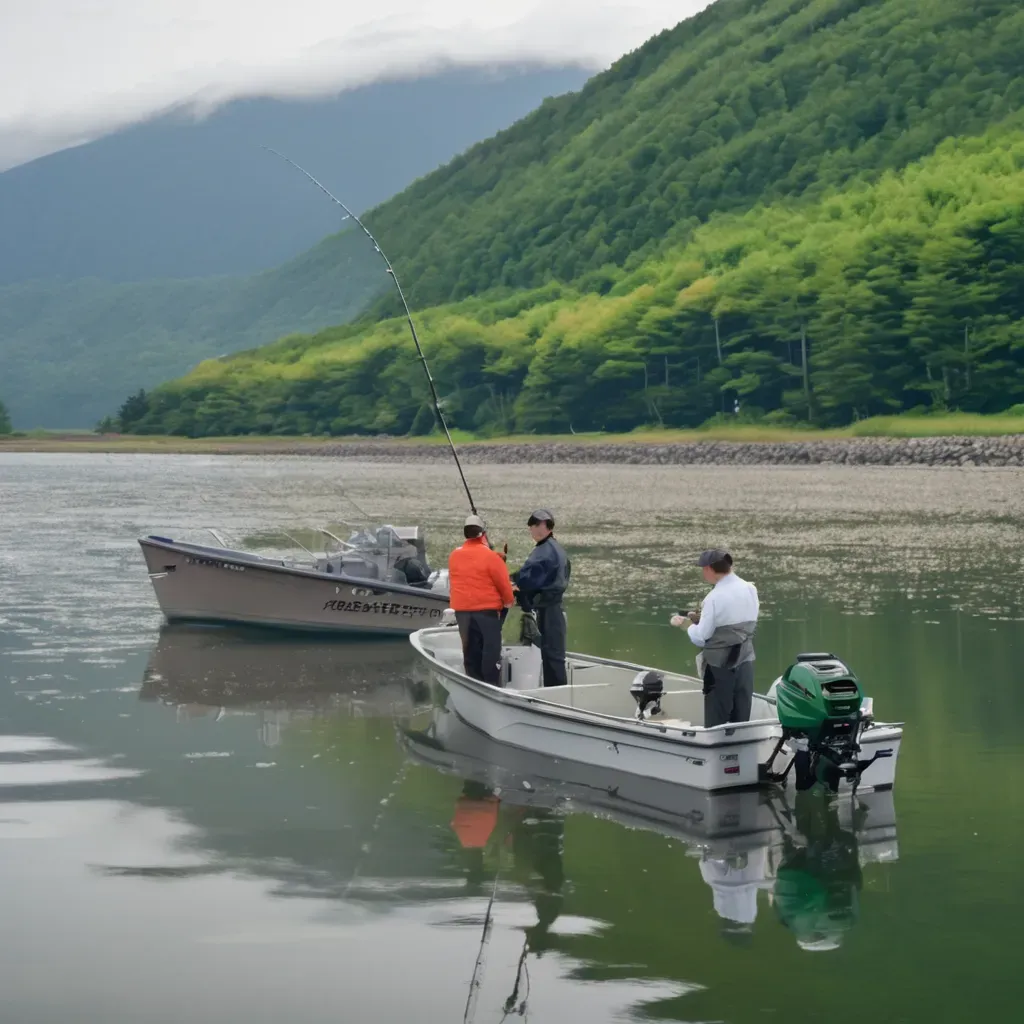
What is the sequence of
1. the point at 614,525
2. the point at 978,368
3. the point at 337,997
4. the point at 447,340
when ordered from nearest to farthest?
the point at 337,997, the point at 614,525, the point at 978,368, the point at 447,340

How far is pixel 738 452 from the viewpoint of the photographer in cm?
11569

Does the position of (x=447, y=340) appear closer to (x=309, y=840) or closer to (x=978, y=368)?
(x=978, y=368)

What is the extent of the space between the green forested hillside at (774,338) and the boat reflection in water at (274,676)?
103m

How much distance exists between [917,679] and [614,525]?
99.5ft

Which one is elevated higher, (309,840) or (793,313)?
(793,313)

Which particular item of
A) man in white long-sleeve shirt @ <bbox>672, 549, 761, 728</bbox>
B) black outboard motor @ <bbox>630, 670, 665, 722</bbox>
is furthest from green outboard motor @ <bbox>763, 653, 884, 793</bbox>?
black outboard motor @ <bbox>630, 670, 665, 722</bbox>

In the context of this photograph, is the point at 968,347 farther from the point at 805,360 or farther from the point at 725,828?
the point at 725,828

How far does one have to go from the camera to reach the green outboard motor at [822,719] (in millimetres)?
13070

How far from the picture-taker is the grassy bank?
377ft

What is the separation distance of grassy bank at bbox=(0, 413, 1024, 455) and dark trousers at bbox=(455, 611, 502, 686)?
315ft

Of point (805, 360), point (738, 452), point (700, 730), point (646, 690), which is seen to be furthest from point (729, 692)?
point (805, 360)

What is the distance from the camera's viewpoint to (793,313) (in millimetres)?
143500

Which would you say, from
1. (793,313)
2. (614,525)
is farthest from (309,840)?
(793,313)

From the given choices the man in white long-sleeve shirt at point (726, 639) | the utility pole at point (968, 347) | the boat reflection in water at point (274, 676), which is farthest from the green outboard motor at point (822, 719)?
the utility pole at point (968, 347)
